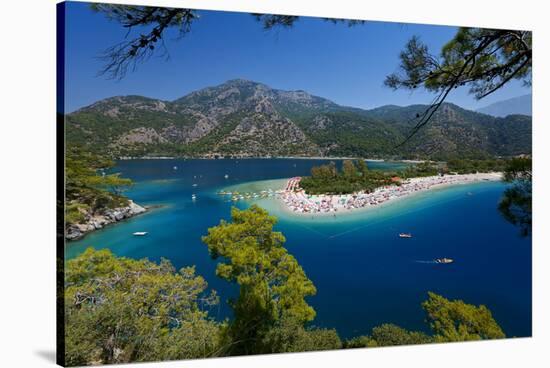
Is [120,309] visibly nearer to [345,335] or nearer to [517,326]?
[345,335]

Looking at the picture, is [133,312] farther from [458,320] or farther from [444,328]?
[458,320]

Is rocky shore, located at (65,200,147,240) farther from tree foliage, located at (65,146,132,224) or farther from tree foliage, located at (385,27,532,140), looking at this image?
tree foliage, located at (385,27,532,140)

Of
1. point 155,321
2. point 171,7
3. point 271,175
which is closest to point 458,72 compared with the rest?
point 271,175

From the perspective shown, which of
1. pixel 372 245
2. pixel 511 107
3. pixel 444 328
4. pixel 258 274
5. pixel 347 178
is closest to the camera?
pixel 258 274

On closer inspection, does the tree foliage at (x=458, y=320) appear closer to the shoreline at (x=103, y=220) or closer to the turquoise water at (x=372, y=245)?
the turquoise water at (x=372, y=245)

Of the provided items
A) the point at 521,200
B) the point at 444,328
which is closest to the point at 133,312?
the point at 444,328

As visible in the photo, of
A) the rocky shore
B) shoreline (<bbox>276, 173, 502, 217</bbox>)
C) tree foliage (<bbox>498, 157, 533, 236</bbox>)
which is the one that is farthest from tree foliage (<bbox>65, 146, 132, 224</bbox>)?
tree foliage (<bbox>498, 157, 533, 236</bbox>)
